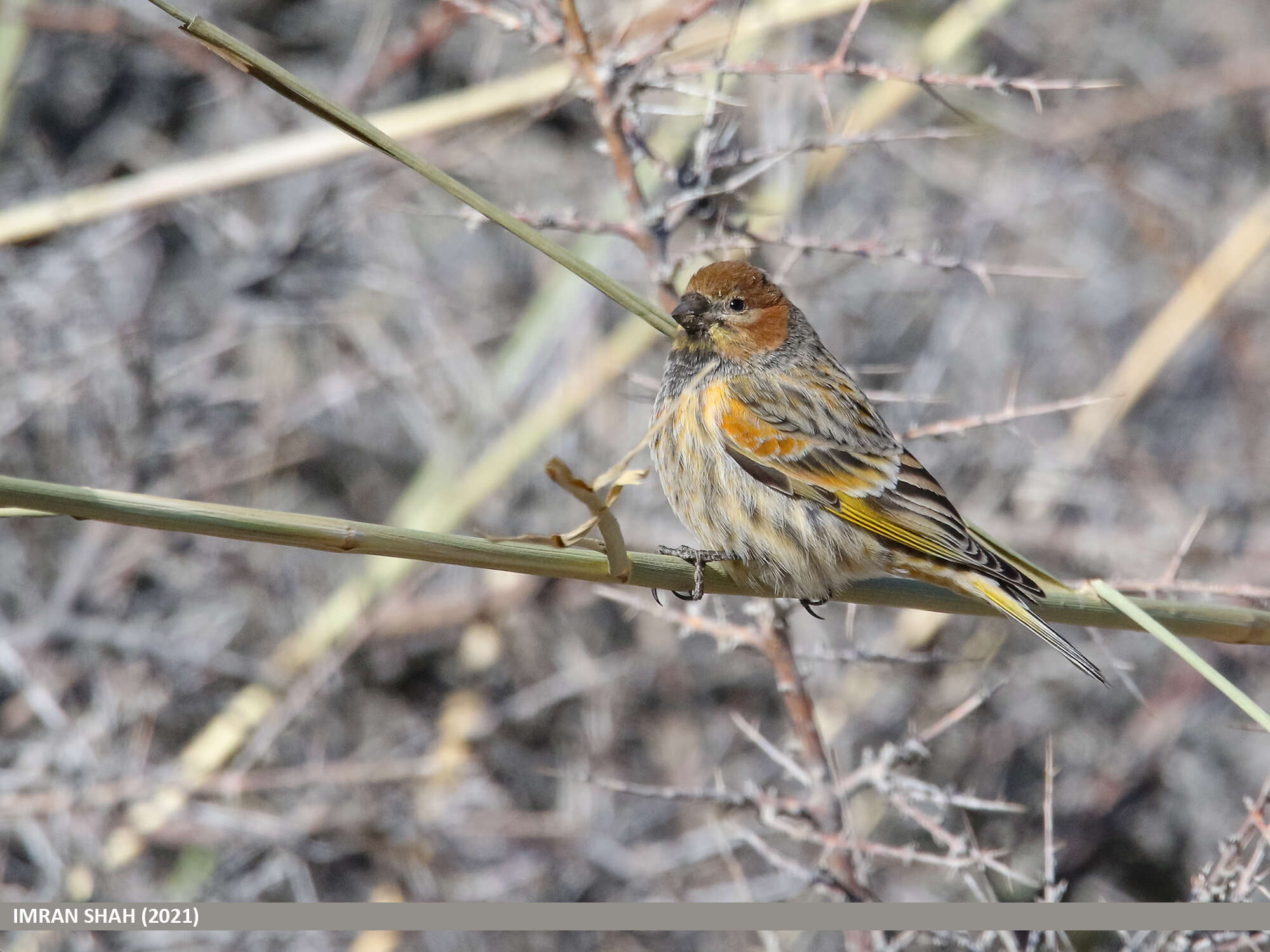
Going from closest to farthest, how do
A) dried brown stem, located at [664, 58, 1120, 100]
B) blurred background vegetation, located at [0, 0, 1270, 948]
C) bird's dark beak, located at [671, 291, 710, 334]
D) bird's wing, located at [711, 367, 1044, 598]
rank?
dried brown stem, located at [664, 58, 1120, 100]
bird's dark beak, located at [671, 291, 710, 334]
bird's wing, located at [711, 367, 1044, 598]
blurred background vegetation, located at [0, 0, 1270, 948]

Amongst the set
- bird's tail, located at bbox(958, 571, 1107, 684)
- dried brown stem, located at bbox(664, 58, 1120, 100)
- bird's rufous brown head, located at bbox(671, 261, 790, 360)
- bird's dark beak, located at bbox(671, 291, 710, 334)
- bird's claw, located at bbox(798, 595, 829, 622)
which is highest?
dried brown stem, located at bbox(664, 58, 1120, 100)

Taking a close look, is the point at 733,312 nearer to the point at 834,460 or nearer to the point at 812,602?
the point at 834,460

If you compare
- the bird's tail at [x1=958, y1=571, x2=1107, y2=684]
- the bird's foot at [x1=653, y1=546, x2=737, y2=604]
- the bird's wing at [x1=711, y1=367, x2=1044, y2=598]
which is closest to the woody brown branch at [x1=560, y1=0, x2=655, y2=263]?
the bird's wing at [x1=711, y1=367, x2=1044, y2=598]

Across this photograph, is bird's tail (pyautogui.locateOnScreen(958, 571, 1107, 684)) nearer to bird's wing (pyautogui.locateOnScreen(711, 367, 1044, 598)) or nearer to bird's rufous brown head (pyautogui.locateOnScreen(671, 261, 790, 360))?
bird's wing (pyautogui.locateOnScreen(711, 367, 1044, 598))

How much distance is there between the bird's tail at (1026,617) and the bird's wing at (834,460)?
0.19m

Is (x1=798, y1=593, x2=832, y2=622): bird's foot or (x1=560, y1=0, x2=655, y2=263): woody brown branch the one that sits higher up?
(x1=560, y1=0, x2=655, y2=263): woody brown branch

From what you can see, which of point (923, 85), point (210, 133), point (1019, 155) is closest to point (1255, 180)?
point (1019, 155)

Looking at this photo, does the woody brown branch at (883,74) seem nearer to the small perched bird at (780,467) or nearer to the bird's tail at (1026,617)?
the small perched bird at (780,467)

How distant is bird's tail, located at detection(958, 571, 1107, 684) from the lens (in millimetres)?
2631

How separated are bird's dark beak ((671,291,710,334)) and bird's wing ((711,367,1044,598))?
0.82 ft

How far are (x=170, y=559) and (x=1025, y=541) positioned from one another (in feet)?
11.1

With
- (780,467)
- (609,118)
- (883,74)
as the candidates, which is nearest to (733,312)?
(780,467)

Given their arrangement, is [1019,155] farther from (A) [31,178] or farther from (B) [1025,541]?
(A) [31,178]

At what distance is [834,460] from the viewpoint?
3.21 meters
